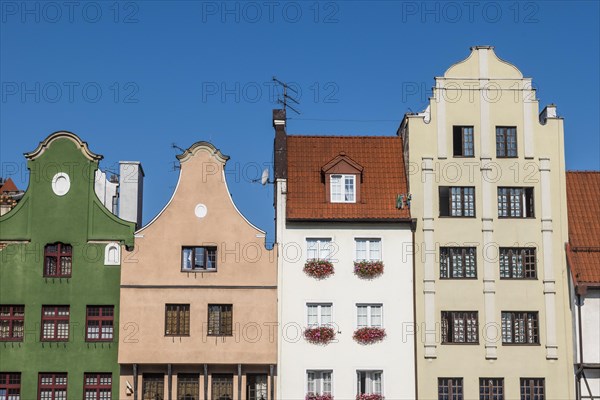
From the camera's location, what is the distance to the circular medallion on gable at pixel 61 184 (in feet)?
177

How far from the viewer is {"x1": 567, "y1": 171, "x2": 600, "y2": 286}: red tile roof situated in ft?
177

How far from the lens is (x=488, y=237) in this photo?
179ft

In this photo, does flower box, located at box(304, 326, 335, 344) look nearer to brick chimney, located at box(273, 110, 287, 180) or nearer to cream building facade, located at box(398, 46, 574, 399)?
cream building facade, located at box(398, 46, 574, 399)

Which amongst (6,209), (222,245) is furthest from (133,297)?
(6,209)

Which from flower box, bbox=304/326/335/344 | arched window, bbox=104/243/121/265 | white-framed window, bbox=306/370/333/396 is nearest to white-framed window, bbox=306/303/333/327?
flower box, bbox=304/326/335/344

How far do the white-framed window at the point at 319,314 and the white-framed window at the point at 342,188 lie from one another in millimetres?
5213

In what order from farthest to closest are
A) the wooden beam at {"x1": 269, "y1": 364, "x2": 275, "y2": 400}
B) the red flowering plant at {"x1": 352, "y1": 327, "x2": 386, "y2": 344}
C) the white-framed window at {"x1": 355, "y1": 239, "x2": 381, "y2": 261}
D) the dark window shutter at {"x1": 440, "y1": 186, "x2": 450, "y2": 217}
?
the dark window shutter at {"x1": 440, "y1": 186, "x2": 450, "y2": 217}, the white-framed window at {"x1": 355, "y1": 239, "x2": 381, "y2": 261}, the red flowering plant at {"x1": 352, "y1": 327, "x2": 386, "y2": 344}, the wooden beam at {"x1": 269, "y1": 364, "x2": 275, "y2": 400}

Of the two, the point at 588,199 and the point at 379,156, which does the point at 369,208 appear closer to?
the point at 379,156

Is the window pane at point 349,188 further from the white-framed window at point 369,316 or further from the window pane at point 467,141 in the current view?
the window pane at point 467,141

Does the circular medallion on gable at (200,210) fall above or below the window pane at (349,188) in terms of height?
below

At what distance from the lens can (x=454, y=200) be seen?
55.1 metres

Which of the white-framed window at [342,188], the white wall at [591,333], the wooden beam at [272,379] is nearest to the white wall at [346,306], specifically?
Result: the wooden beam at [272,379]

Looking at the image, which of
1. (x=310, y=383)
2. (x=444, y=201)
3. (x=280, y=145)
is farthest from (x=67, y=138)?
(x=444, y=201)

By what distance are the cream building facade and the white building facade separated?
0.99 meters
